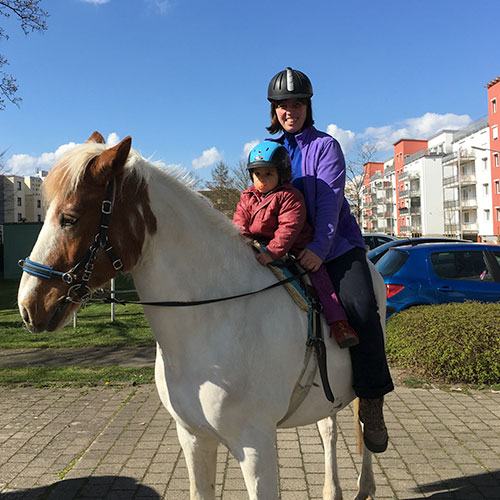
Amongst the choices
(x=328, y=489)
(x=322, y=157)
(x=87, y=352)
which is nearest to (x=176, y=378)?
(x=322, y=157)

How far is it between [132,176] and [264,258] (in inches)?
31.4

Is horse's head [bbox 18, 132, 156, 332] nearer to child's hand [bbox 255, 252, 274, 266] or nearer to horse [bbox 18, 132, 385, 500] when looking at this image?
horse [bbox 18, 132, 385, 500]

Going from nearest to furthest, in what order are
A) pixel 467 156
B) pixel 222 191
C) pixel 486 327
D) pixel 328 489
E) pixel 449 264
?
pixel 328 489, pixel 486 327, pixel 449 264, pixel 222 191, pixel 467 156

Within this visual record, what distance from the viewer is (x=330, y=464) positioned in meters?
3.33

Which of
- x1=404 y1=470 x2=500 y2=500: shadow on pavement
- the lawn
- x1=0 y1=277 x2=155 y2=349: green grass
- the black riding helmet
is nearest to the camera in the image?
the black riding helmet

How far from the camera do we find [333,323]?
2432 millimetres

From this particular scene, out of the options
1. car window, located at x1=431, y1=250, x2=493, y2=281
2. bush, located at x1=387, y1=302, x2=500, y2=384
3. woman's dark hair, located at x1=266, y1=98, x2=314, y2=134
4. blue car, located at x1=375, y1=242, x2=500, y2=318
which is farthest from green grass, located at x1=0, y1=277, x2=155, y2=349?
woman's dark hair, located at x1=266, y1=98, x2=314, y2=134

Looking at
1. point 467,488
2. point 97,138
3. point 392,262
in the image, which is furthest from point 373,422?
point 392,262

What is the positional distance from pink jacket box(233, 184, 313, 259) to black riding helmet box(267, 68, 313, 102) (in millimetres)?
612

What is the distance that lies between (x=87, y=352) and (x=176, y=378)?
694cm

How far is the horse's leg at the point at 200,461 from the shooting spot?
232 centimetres

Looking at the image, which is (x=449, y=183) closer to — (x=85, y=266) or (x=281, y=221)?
(x=281, y=221)

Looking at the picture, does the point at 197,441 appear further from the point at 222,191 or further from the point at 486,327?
the point at 222,191

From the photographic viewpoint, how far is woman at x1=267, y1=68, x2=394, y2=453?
2498 mm
